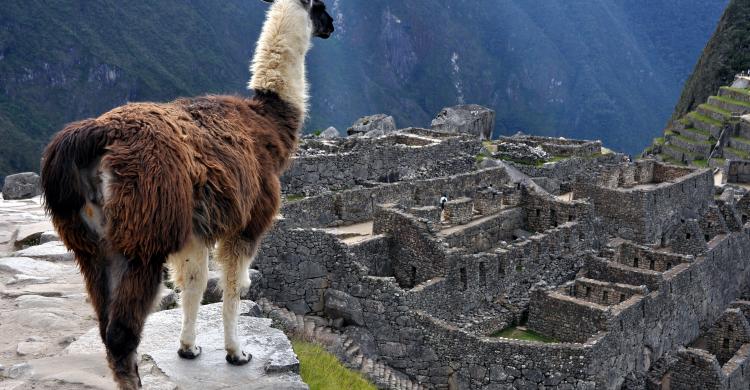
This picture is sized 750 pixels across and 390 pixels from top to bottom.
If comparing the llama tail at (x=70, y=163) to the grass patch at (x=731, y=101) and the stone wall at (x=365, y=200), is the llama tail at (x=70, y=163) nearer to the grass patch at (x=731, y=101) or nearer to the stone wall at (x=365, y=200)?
the stone wall at (x=365, y=200)

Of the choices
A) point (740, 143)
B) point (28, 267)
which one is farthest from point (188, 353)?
point (740, 143)

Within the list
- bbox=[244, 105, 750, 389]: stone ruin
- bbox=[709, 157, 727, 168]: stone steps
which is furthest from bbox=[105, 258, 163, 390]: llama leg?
bbox=[709, 157, 727, 168]: stone steps

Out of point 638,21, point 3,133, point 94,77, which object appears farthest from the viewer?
point 638,21

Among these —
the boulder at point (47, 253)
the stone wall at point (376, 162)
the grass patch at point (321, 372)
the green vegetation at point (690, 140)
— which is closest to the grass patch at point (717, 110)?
the green vegetation at point (690, 140)

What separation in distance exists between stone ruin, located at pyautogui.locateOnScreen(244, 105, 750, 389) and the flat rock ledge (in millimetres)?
3655

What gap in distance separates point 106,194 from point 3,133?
2944 centimetres

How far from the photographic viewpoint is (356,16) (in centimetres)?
7369

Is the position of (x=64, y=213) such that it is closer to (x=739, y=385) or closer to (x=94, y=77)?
(x=739, y=385)

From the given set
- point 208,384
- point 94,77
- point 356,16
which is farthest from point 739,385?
point 356,16

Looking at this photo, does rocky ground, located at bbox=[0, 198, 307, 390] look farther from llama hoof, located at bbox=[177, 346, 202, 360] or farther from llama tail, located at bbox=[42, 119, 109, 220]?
llama tail, located at bbox=[42, 119, 109, 220]

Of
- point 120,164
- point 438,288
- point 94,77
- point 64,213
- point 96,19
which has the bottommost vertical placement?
point 438,288

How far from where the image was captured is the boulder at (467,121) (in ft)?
104

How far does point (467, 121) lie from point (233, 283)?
27.5 m

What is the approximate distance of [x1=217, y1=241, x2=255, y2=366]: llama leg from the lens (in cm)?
511
